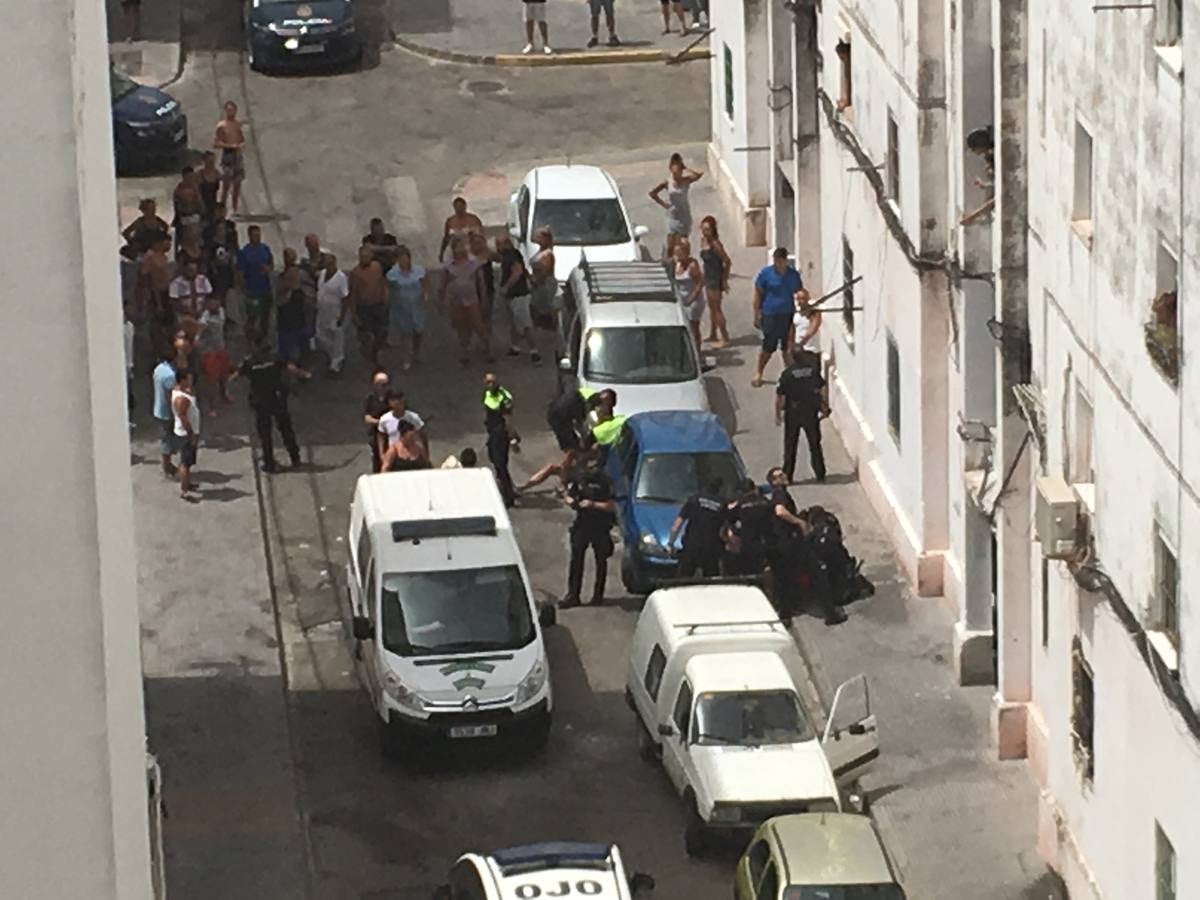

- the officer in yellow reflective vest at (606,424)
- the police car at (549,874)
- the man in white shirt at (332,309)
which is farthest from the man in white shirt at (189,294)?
the police car at (549,874)

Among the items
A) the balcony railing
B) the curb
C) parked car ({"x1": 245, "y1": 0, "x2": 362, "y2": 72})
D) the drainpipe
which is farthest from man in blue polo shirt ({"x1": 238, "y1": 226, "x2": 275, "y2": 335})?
the balcony railing

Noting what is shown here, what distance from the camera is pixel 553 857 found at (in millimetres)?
25000

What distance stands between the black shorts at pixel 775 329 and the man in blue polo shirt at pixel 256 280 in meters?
6.17

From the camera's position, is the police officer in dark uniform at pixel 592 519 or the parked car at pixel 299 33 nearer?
the police officer in dark uniform at pixel 592 519

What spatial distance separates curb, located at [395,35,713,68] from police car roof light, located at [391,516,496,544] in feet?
74.8

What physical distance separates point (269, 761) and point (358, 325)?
1057 centimetres

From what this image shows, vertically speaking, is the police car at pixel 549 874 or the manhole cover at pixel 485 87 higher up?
the manhole cover at pixel 485 87

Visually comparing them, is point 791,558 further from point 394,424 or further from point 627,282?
point 627,282

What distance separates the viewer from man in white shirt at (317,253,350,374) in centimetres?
3956

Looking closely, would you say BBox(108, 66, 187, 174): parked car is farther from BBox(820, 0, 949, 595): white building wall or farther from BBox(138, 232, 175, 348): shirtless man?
BBox(820, 0, 949, 595): white building wall

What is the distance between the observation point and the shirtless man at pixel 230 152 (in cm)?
4553

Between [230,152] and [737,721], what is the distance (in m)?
19.5

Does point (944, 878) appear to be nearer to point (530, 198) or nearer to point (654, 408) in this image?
point (654, 408)

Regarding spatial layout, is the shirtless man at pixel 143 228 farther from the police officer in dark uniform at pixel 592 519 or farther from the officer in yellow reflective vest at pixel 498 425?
the police officer in dark uniform at pixel 592 519
